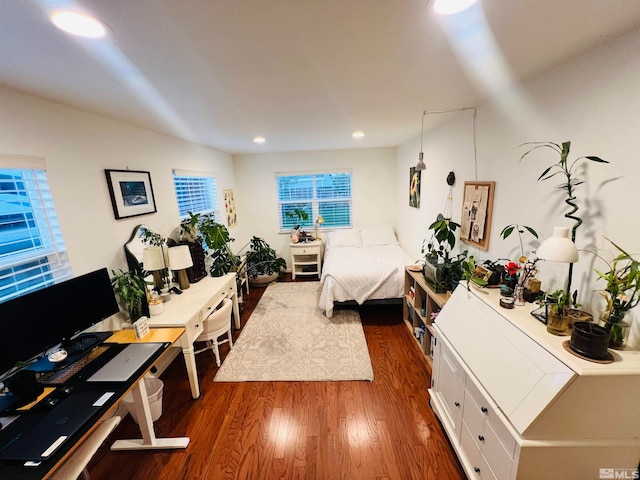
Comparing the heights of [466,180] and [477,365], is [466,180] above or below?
above

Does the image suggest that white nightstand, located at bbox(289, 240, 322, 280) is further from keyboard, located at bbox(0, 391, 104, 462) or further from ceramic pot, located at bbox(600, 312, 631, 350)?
ceramic pot, located at bbox(600, 312, 631, 350)

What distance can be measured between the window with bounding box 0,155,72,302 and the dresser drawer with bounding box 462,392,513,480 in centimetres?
259

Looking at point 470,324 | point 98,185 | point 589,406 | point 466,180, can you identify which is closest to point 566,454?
point 589,406

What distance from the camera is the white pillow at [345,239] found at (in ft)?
14.8

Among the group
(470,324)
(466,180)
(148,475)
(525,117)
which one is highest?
(525,117)

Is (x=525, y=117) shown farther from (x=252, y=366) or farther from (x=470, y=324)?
(x=252, y=366)

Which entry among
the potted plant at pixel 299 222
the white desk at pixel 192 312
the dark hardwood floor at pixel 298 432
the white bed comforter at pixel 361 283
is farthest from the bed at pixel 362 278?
the white desk at pixel 192 312

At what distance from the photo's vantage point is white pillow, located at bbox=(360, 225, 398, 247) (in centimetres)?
450

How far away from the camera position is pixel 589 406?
1.03 metres

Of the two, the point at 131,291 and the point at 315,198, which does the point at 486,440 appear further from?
the point at 315,198

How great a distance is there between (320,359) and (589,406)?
1.92m

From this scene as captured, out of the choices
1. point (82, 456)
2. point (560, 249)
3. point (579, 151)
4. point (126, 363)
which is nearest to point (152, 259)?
point (126, 363)

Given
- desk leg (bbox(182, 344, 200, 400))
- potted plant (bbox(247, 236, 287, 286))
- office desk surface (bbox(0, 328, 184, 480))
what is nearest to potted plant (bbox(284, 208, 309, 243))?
potted plant (bbox(247, 236, 287, 286))

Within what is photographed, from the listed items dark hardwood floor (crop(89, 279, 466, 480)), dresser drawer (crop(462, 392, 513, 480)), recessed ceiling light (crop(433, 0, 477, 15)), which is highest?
recessed ceiling light (crop(433, 0, 477, 15))
